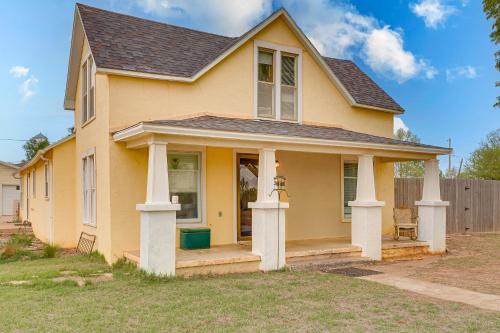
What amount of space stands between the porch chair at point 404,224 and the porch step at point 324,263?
253cm

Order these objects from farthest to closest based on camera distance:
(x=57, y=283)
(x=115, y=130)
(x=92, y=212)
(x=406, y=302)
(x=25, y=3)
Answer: (x=25, y=3) < (x=92, y=212) < (x=115, y=130) < (x=57, y=283) < (x=406, y=302)

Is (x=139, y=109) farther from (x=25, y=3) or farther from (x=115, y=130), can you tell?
(x=25, y=3)

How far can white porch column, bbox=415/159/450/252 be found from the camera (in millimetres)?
11773

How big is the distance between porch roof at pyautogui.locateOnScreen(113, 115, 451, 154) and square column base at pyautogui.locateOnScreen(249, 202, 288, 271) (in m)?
1.48

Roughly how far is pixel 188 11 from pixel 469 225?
46.4ft

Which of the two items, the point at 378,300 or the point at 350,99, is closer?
the point at 378,300

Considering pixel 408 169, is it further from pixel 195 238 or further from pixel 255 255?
pixel 255 255

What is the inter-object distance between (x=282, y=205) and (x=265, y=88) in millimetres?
3817

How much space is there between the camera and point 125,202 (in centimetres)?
966

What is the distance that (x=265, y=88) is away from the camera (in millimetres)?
11648

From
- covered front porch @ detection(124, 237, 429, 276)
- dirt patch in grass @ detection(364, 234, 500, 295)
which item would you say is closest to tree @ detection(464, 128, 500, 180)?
dirt patch in grass @ detection(364, 234, 500, 295)

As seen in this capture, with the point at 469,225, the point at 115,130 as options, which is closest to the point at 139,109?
the point at 115,130

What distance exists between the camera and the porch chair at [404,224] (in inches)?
484

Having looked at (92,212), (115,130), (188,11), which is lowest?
(92,212)
